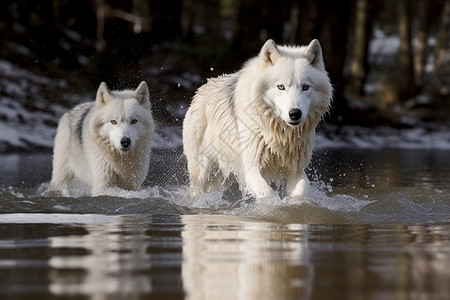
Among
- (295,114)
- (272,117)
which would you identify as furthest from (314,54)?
(295,114)

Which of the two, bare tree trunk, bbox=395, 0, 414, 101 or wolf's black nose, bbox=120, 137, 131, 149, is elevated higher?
bare tree trunk, bbox=395, 0, 414, 101

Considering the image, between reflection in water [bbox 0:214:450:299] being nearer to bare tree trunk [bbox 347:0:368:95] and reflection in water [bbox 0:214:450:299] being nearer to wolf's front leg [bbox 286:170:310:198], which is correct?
wolf's front leg [bbox 286:170:310:198]

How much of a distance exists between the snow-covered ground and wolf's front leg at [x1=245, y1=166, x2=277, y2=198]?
480 inches

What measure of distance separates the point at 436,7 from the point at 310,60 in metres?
35.0

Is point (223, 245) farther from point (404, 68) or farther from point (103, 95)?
point (404, 68)

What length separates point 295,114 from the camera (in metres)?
8.48

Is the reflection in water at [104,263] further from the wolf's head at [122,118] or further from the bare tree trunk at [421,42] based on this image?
the bare tree trunk at [421,42]

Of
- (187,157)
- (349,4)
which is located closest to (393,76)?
(349,4)

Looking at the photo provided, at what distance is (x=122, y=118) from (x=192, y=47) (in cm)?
2239

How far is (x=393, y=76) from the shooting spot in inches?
1321

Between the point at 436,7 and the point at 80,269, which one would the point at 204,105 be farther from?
the point at 436,7

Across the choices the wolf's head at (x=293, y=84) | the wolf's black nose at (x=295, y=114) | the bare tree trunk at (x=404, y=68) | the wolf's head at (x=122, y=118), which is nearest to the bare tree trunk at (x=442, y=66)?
Answer: the bare tree trunk at (x=404, y=68)

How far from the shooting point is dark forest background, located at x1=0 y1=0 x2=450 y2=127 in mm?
27500

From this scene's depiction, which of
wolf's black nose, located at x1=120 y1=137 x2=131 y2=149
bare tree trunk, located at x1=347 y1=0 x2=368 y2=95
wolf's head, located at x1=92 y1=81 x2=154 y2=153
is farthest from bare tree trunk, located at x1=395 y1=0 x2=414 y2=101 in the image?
wolf's black nose, located at x1=120 y1=137 x2=131 y2=149
